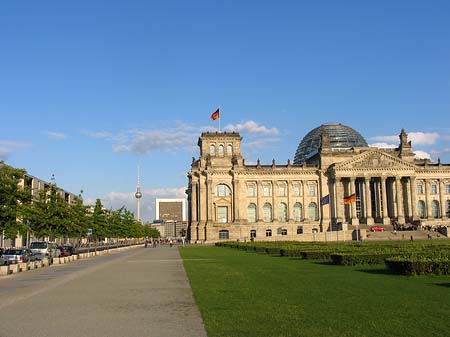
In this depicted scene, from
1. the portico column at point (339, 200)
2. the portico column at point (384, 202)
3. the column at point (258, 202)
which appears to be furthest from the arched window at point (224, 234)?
the portico column at point (384, 202)

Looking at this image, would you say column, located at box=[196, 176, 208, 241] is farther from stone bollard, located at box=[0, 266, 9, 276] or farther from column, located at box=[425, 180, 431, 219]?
stone bollard, located at box=[0, 266, 9, 276]

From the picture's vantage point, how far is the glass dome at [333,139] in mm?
140875

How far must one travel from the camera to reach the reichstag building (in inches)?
4771

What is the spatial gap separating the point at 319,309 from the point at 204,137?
110 m

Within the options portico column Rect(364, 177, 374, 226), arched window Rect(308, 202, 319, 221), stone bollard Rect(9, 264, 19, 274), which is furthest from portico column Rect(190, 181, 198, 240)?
stone bollard Rect(9, 264, 19, 274)

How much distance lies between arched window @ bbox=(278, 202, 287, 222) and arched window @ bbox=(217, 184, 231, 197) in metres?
12.6

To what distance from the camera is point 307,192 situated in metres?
125

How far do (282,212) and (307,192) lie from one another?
7.57 metres

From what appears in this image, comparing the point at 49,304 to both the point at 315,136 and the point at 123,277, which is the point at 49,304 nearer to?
the point at 123,277

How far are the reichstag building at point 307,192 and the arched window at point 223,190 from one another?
9.2 inches

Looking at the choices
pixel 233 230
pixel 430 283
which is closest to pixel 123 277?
pixel 430 283

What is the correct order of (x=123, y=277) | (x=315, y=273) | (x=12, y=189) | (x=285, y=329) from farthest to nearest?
(x=12, y=189) < (x=123, y=277) < (x=315, y=273) < (x=285, y=329)

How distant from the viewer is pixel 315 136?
145500mm

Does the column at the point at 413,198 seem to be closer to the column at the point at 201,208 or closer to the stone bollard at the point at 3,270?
the column at the point at 201,208
